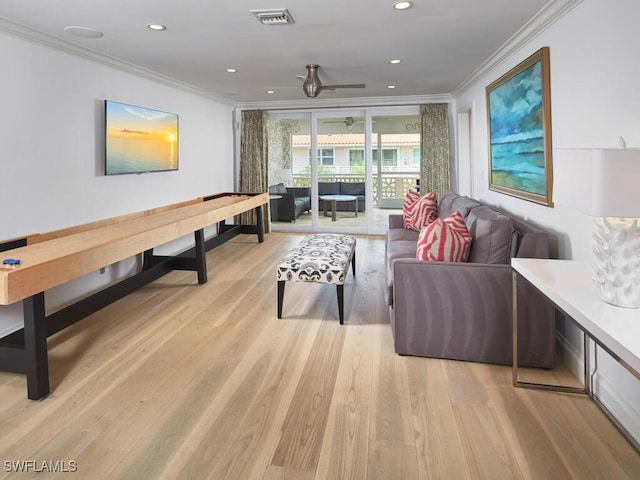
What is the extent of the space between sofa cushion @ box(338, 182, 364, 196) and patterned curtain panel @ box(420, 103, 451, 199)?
1057mm

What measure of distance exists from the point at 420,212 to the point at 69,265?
352 cm

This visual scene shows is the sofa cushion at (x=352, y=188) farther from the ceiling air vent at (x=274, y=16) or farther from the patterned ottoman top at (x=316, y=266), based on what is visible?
the ceiling air vent at (x=274, y=16)

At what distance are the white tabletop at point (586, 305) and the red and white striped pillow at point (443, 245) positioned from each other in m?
0.54

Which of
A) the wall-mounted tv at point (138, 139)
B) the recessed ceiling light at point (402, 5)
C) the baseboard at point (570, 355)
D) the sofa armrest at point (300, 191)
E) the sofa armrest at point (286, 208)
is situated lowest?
the baseboard at point (570, 355)

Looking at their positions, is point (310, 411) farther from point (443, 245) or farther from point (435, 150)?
point (435, 150)

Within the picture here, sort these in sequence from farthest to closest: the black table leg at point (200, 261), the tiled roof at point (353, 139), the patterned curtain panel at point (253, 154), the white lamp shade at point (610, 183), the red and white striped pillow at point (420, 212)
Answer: the patterned curtain panel at point (253, 154), the tiled roof at point (353, 139), the red and white striped pillow at point (420, 212), the black table leg at point (200, 261), the white lamp shade at point (610, 183)

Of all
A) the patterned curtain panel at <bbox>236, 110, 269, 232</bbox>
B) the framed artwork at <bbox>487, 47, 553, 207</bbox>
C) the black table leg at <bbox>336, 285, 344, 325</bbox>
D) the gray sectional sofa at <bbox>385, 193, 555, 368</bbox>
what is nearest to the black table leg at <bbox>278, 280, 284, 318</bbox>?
the black table leg at <bbox>336, 285, 344, 325</bbox>

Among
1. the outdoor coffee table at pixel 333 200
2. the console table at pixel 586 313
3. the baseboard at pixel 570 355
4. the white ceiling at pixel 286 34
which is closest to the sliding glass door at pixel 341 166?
the outdoor coffee table at pixel 333 200

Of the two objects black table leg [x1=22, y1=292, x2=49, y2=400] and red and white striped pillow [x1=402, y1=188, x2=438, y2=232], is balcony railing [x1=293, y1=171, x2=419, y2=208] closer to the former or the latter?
red and white striped pillow [x1=402, y1=188, x2=438, y2=232]

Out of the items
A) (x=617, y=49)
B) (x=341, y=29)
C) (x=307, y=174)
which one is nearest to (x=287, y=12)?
(x=341, y=29)

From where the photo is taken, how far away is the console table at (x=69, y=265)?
213 centimetres

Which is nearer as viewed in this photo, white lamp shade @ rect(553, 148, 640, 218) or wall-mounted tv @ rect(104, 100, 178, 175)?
white lamp shade @ rect(553, 148, 640, 218)

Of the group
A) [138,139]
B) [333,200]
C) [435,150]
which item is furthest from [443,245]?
[333,200]

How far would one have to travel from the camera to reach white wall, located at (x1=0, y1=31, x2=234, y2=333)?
2943 millimetres
